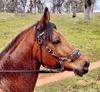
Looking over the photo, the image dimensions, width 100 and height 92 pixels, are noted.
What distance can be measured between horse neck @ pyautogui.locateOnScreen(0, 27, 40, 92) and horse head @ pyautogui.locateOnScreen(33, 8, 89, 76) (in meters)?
0.10

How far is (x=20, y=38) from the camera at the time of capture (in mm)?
4598

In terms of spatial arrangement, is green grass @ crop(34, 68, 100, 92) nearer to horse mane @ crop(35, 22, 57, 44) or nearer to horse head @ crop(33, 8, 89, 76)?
horse head @ crop(33, 8, 89, 76)

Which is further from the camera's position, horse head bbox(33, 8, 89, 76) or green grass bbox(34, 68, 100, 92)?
green grass bbox(34, 68, 100, 92)

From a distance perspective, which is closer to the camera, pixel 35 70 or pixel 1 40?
pixel 35 70

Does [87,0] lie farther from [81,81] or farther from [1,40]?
[81,81]

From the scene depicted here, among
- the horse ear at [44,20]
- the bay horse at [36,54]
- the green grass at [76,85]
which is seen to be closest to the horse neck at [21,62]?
the bay horse at [36,54]

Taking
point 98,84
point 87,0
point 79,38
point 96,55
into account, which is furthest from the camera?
point 87,0

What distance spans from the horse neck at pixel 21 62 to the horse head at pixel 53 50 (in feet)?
0.31

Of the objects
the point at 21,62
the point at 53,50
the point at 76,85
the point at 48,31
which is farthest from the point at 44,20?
the point at 76,85

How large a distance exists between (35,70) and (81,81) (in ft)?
32.2

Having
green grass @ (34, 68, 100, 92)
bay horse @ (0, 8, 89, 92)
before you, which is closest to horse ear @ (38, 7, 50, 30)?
bay horse @ (0, 8, 89, 92)

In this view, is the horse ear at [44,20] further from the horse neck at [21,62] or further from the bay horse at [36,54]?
the horse neck at [21,62]

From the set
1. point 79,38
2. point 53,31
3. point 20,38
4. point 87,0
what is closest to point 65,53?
point 53,31

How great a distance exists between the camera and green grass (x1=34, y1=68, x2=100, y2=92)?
1279cm
